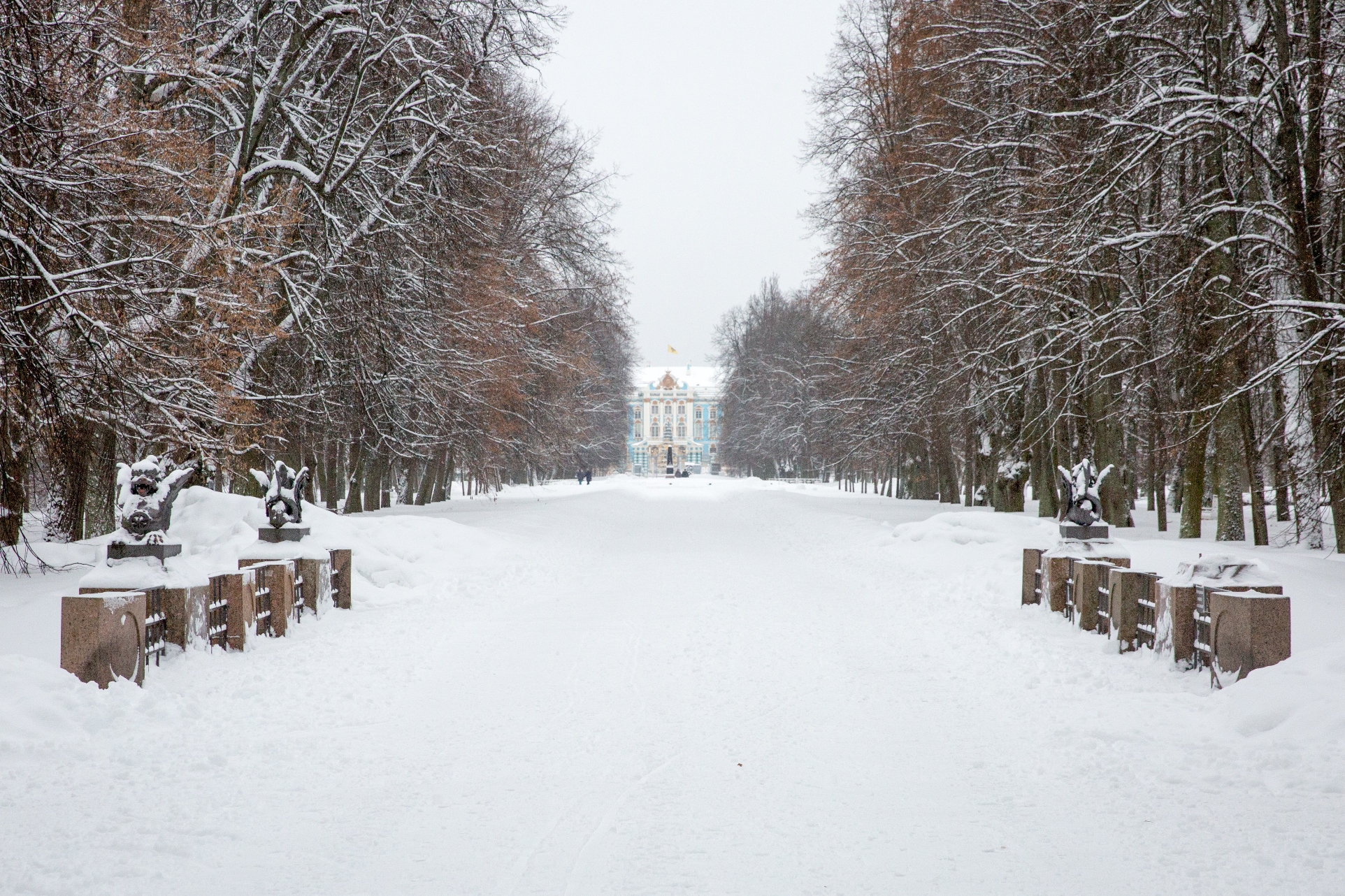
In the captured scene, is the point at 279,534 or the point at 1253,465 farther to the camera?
the point at 1253,465

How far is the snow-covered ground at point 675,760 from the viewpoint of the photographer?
4.18 m

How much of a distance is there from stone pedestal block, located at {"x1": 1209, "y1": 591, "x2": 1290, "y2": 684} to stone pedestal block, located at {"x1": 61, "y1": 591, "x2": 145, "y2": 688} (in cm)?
792

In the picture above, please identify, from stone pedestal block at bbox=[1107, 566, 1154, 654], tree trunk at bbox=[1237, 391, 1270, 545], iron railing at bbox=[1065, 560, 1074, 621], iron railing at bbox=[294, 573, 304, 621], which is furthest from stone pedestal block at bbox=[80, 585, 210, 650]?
tree trunk at bbox=[1237, 391, 1270, 545]

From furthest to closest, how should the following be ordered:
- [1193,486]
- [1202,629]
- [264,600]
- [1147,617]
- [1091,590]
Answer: [1193,486] → [1091,590] → [264,600] → [1147,617] → [1202,629]

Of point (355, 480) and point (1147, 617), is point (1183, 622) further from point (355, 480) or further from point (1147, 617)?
point (355, 480)

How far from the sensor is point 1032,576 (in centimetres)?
1173

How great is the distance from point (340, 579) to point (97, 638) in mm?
4920

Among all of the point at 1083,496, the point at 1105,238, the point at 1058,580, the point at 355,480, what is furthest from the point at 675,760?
the point at 355,480

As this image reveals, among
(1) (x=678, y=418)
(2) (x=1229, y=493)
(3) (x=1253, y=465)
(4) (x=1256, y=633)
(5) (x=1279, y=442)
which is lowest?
(4) (x=1256, y=633)

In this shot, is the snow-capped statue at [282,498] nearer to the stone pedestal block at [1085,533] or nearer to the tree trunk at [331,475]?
the stone pedestal block at [1085,533]

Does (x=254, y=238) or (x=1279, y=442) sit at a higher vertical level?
(x=254, y=238)

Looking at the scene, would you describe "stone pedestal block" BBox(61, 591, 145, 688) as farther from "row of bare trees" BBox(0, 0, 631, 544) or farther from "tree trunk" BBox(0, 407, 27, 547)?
"tree trunk" BBox(0, 407, 27, 547)

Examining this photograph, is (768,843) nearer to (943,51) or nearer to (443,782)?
(443,782)

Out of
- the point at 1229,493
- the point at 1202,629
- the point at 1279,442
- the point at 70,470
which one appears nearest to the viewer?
the point at 1202,629
